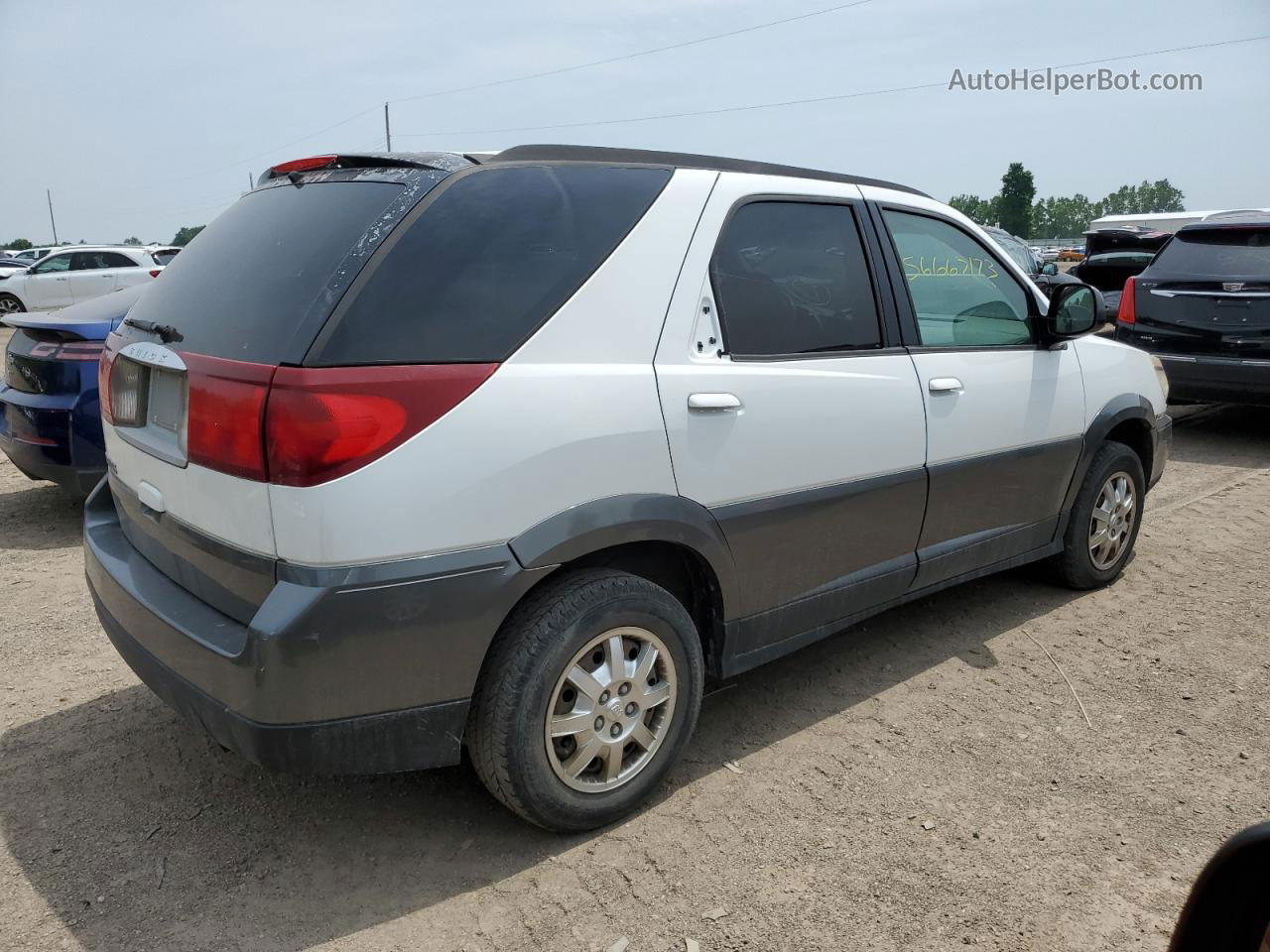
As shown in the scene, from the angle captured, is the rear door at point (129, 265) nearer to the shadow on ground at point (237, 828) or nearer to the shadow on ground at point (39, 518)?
the shadow on ground at point (39, 518)

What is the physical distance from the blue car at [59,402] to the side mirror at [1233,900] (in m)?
5.20

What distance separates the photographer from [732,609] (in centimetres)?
297

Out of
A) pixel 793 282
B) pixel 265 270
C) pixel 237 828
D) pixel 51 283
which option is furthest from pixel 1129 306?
A: pixel 51 283

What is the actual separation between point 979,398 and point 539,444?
2.01 meters

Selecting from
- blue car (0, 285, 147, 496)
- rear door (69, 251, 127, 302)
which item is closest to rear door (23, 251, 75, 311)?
rear door (69, 251, 127, 302)

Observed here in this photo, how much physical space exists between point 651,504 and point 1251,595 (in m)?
3.44

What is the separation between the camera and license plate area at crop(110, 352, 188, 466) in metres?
2.46

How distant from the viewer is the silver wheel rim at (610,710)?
2.58 metres

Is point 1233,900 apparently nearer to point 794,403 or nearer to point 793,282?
point 794,403

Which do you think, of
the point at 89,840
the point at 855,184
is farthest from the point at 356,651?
the point at 855,184

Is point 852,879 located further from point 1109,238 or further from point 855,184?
point 1109,238

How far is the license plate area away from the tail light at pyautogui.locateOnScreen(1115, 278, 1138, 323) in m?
7.80

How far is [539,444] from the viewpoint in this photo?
2404 millimetres

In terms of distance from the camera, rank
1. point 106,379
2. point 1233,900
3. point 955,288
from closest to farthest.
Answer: point 1233,900 < point 106,379 < point 955,288
